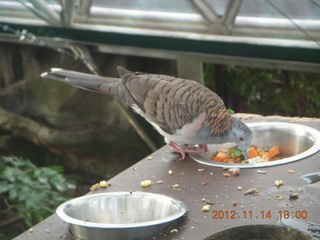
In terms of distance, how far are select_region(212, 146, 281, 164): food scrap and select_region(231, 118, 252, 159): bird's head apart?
87 millimetres

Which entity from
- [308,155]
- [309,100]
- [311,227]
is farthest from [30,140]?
[311,227]

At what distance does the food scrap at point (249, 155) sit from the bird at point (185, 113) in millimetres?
100

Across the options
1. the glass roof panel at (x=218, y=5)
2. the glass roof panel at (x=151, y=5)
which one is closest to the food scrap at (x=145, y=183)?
the glass roof panel at (x=218, y=5)

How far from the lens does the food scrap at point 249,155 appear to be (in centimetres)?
382

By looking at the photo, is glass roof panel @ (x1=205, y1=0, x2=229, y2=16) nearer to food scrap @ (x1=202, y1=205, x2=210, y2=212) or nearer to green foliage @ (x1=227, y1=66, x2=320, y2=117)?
green foliage @ (x1=227, y1=66, x2=320, y2=117)

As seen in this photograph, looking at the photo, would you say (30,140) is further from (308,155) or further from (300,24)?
(308,155)

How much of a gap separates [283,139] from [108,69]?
9.78ft

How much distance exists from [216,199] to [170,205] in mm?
290

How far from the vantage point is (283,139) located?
13.0ft

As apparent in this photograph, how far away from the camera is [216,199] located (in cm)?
305

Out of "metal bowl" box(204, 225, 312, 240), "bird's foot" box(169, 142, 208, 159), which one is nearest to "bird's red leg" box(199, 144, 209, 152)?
"bird's foot" box(169, 142, 208, 159)

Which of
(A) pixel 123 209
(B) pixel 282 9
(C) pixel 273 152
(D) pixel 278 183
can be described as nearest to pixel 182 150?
(C) pixel 273 152

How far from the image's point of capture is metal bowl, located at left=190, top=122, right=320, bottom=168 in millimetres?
3742

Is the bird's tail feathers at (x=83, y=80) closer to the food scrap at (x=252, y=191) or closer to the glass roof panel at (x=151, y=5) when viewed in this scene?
the glass roof panel at (x=151, y=5)
